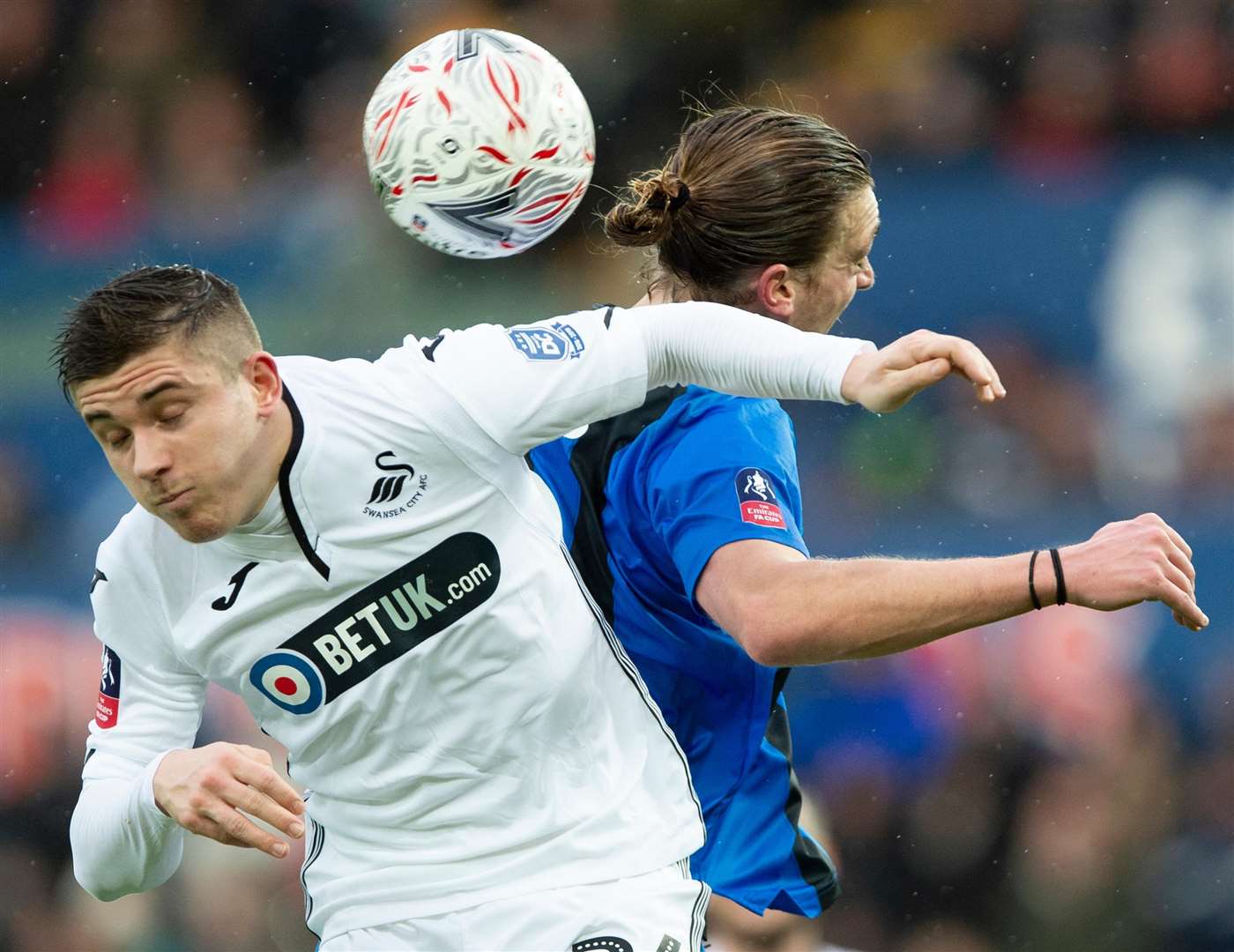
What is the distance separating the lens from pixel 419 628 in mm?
2777

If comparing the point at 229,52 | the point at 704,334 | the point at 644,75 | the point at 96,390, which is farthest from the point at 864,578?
the point at 229,52

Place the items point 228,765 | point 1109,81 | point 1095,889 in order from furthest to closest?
point 1109,81 → point 1095,889 → point 228,765

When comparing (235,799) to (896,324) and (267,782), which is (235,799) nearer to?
(267,782)

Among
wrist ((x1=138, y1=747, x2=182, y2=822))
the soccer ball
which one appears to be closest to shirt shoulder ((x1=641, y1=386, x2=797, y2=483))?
the soccer ball

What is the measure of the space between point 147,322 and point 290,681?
617 mm

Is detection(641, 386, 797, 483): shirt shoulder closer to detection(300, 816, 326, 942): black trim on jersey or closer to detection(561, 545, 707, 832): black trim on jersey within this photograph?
detection(561, 545, 707, 832): black trim on jersey

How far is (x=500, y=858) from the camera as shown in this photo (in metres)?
2.81

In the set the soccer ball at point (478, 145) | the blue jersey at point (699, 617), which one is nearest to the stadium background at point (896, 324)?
the blue jersey at point (699, 617)

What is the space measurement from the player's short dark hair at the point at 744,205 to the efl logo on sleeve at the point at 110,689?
49.6 inches

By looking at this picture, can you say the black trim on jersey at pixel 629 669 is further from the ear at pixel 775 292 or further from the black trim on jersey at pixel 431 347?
the ear at pixel 775 292

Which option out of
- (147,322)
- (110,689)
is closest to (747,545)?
(147,322)

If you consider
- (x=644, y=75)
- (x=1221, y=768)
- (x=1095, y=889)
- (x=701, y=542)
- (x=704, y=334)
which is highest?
(x=644, y=75)

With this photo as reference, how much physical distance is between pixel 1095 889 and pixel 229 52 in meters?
5.16

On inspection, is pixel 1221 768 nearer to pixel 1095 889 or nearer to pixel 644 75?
pixel 1095 889
